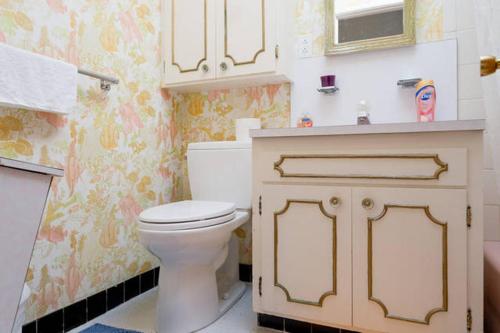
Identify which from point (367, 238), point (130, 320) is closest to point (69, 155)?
point (130, 320)

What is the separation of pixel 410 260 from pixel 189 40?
1.57 m

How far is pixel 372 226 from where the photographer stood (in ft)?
3.69

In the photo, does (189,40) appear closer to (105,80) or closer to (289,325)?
(105,80)

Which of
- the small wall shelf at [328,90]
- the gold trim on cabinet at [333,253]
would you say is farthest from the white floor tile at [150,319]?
the small wall shelf at [328,90]

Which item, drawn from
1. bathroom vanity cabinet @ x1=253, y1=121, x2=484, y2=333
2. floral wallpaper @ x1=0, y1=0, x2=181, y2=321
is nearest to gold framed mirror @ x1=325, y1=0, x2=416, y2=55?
bathroom vanity cabinet @ x1=253, y1=121, x2=484, y2=333

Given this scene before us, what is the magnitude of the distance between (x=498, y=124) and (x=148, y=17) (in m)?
1.76

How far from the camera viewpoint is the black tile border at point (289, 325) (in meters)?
1.30

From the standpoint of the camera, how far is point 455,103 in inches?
60.2

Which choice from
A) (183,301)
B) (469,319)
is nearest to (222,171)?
(183,301)

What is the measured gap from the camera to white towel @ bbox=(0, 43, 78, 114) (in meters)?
1.07

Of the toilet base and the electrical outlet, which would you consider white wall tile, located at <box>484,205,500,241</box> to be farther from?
the toilet base

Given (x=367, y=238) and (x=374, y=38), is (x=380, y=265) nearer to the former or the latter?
(x=367, y=238)

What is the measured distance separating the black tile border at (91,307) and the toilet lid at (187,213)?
1.71 ft

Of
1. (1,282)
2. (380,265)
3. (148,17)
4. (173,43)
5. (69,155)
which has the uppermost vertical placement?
(148,17)
